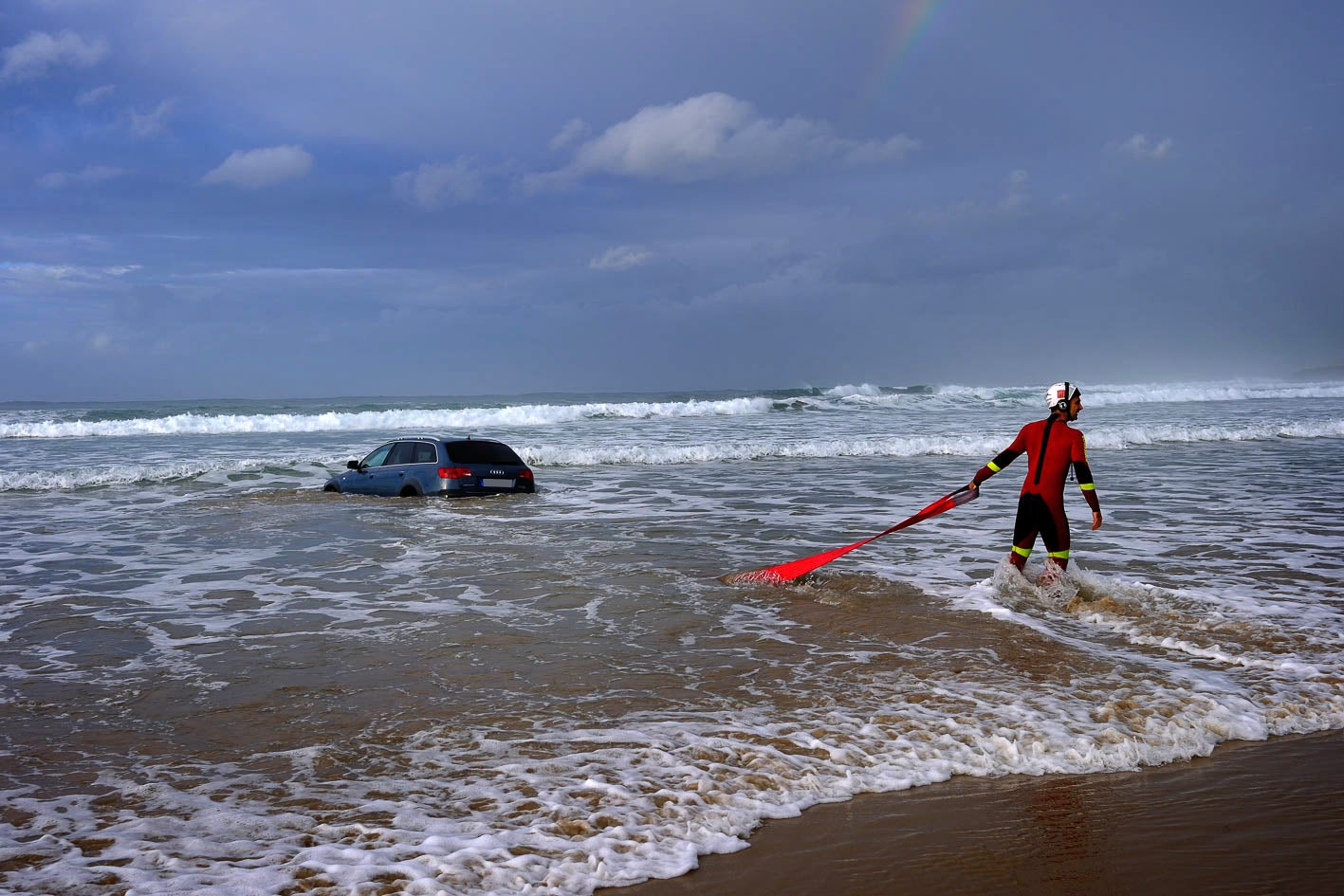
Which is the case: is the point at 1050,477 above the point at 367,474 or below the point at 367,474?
above

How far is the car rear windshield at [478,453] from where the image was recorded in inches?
727

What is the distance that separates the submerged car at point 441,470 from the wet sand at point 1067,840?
14.2 meters

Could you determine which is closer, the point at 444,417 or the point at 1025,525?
the point at 1025,525

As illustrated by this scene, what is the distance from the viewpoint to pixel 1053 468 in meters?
9.09

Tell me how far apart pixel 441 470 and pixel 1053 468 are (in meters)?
12.0

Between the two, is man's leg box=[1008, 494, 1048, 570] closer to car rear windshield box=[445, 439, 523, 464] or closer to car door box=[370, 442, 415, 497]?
car rear windshield box=[445, 439, 523, 464]

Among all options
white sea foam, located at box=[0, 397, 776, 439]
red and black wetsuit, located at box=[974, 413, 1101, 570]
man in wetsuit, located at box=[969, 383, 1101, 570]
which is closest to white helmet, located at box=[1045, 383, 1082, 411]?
man in wetsuit, located at box=[969, 383, 1101, 570]

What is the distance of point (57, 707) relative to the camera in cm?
643

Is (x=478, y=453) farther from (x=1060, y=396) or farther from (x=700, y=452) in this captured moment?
(x=1060, y=396)

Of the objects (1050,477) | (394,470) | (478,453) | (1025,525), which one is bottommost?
(394,470)

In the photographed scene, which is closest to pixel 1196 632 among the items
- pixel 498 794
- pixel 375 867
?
pixel 498 794

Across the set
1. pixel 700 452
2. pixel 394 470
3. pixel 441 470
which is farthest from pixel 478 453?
pixel 700 452

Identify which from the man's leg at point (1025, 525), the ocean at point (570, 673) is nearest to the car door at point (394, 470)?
the ocean at point (570, 673)

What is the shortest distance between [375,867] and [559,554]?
8344mm
